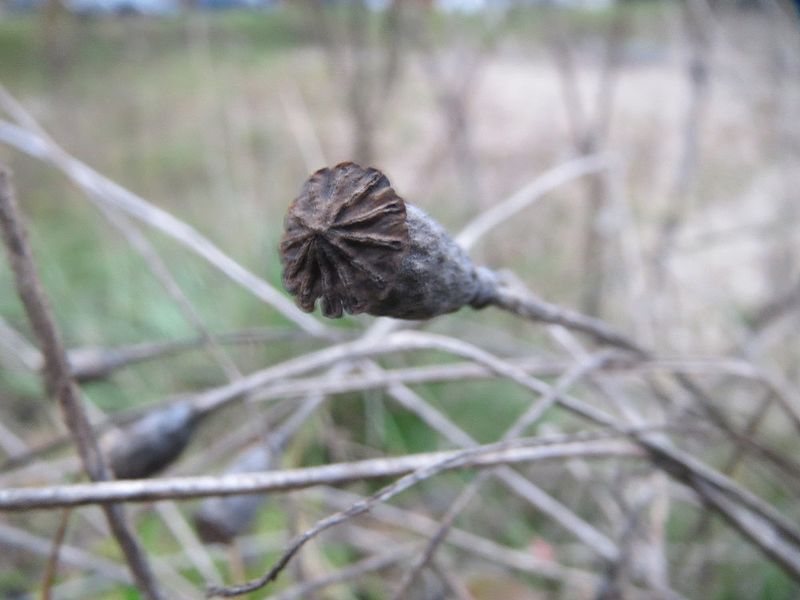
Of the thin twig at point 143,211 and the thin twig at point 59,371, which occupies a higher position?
the thin twig at point 143,211

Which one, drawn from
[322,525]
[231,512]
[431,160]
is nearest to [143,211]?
[231,512]

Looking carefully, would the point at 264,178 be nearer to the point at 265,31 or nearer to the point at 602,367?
the point at 265,31

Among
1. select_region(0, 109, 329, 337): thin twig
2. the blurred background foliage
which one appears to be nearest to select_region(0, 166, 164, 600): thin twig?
select_region(0, 109, 329, 337): thin twig

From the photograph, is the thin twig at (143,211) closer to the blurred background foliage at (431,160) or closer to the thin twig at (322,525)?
Answer: the blurred background foliage at (431,160)

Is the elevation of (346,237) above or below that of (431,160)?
below

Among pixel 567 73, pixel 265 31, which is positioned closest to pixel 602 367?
pixel 567 73

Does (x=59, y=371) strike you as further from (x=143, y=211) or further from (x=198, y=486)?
(x=143, y=211)

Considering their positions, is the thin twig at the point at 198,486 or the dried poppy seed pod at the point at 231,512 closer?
the thin twig at the point at 198,486

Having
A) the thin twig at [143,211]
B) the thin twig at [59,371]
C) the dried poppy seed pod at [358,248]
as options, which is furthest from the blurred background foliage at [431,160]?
the dried poppy seed pod at [358,248]
